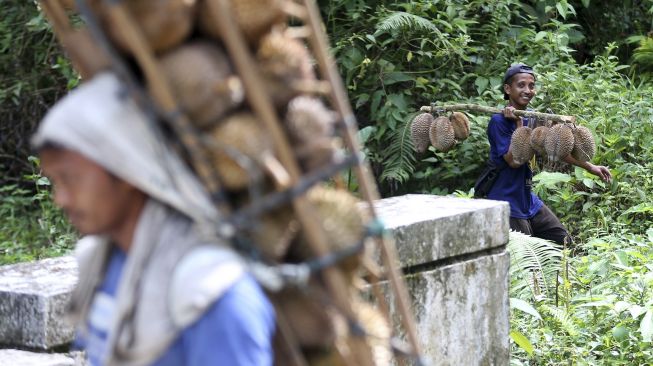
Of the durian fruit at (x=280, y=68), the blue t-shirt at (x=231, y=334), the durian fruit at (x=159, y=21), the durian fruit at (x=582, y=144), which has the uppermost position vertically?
the durian fruit at (x=159, y=21)

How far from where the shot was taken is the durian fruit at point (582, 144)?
6.55 meters

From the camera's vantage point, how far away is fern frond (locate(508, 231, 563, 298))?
5.20 metres

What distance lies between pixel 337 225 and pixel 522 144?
508 cm

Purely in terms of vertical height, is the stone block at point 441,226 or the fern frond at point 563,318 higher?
the stone block at point 441,226

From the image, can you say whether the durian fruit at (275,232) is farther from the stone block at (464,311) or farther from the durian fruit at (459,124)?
the durian fruit at (459,124)

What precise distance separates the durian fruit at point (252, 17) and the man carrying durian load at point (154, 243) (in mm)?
177

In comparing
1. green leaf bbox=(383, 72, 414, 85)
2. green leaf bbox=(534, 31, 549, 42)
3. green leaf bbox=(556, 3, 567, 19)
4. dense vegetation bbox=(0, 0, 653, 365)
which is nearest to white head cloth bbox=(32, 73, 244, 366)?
dense vegetation bbox=(0, 0, 653, 365)

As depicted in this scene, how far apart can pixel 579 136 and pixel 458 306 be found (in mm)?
3115

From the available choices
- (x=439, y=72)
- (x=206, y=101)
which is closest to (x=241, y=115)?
(x=206, y=101)

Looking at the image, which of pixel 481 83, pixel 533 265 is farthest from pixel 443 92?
pixel 533 265

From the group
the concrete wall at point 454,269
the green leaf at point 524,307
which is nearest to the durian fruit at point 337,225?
the concrete wall at point 454,269

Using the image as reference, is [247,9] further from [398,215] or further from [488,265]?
[488,265]

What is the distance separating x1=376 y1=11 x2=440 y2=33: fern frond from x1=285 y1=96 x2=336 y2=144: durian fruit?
6.40 m

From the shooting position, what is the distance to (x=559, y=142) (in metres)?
6.46
